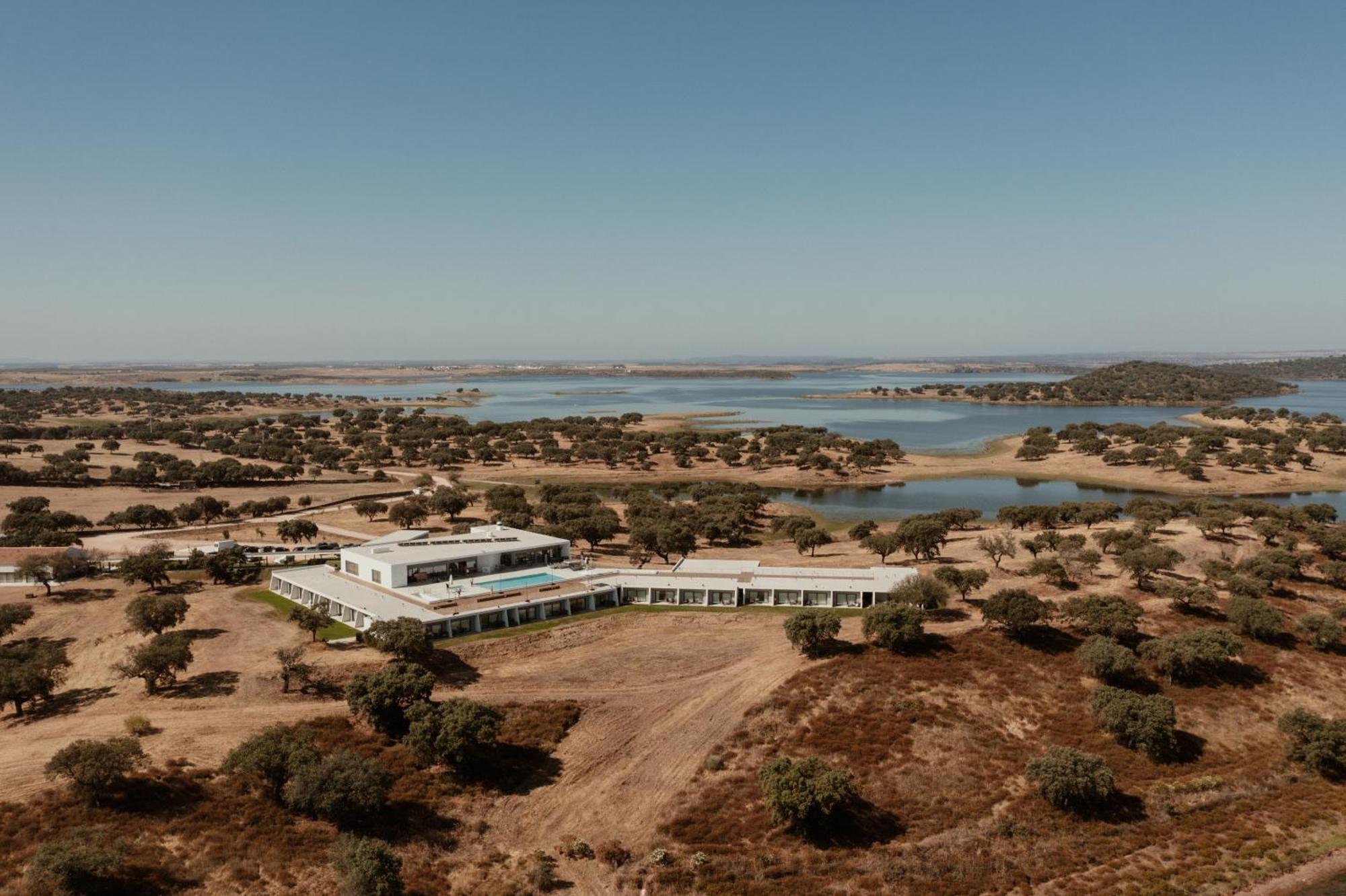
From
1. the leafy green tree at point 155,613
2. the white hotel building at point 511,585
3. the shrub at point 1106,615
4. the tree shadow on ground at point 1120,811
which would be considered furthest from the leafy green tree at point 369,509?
the tree shadow on ground at point 1120,811

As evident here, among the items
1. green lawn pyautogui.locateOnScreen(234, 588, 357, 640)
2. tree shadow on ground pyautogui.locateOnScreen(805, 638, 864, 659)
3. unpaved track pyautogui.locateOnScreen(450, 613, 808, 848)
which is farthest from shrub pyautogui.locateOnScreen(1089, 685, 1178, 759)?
green lawn pyautogui.locateOnScreen(234, 588, 357, 640)

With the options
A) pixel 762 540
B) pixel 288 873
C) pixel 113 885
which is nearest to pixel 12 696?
pixel 113 885

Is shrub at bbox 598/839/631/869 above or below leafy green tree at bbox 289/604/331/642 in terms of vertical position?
below

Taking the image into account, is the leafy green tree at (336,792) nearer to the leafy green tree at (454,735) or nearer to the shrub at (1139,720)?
the leafy green tree at (454,735)

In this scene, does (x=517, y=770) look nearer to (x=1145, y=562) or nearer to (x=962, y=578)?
(x=962, y=578)

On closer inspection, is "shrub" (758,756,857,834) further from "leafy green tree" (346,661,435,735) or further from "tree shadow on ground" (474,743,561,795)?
"leafy green tree" (346,661,435,735)
